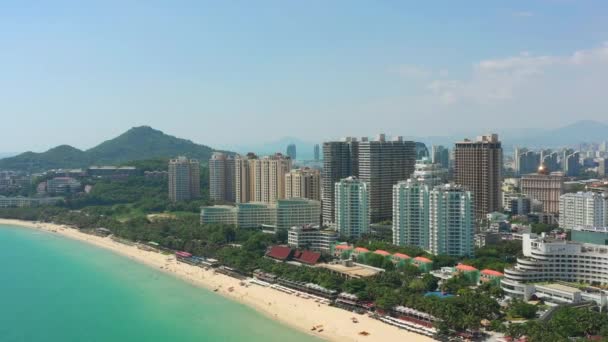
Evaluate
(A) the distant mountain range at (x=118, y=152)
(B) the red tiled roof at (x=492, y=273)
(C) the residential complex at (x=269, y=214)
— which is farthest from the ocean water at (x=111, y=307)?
(A) the distant mountain range at (x=118, y=152)

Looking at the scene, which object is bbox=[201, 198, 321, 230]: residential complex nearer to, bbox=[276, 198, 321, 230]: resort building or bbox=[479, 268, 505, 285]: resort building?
bbox=[276, 198, 321, 230]: resort building

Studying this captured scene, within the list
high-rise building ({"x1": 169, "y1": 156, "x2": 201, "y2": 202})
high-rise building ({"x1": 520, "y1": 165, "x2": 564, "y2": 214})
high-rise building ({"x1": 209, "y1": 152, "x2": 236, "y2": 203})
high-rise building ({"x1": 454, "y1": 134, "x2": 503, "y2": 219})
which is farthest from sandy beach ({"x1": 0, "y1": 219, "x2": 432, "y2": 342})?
high-rise building ({"x1": 520, "y1": 165, "x2": 564, "y2": 214})

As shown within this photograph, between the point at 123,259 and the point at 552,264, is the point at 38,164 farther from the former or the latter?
the point at 552,264

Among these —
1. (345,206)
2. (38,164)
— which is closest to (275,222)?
(345,206)

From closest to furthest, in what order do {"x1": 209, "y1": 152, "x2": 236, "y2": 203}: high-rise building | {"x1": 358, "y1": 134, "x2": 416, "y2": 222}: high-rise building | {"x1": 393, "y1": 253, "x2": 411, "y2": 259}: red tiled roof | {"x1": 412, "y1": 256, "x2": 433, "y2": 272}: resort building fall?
{"x1": 412, "y1": 256, "x2": 433, "y2": 272}: resort building → {"x1": 393, "y1": 253, "x2": 411, "y2": 259}: red tiled roof → {"x1": 358, "y1": 134, "x2": 416, "y2": 222}: high-rise building → {"x1": 209, "y1": 152, "x2": 236, "y2": 203}: high-rise building

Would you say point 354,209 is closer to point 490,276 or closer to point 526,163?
point 490,276

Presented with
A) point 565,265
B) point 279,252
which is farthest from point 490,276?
point 279,252

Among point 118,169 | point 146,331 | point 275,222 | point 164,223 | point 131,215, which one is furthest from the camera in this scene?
point 118,169
